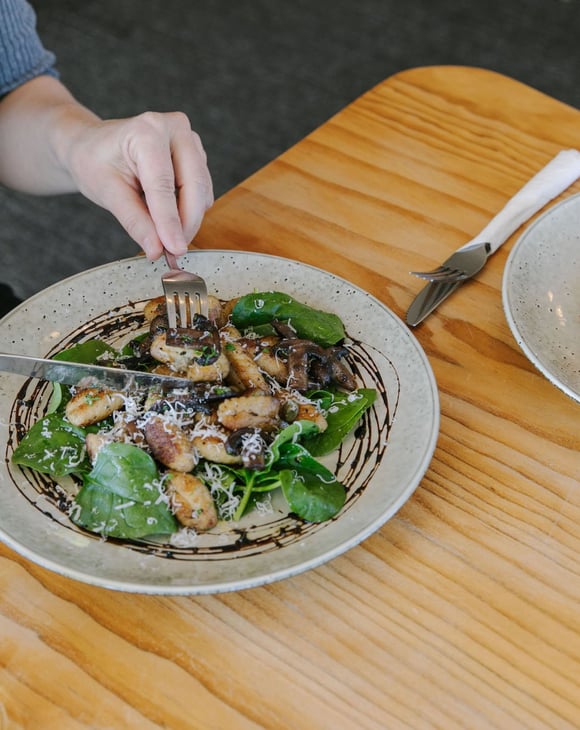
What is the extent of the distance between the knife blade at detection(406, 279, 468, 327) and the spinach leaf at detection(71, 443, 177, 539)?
1.77 ft

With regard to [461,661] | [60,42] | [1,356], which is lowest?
[60,42]

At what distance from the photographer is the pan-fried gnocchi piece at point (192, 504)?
907 mm

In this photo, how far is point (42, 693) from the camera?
81 cm

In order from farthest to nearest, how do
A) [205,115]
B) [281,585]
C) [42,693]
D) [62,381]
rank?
1. [205,115]
2. [62,381]
3. [281,585]
4. [42,693]

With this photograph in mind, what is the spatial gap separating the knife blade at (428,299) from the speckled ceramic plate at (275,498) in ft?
0.42

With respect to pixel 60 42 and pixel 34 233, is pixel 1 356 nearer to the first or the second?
pixel 34 233

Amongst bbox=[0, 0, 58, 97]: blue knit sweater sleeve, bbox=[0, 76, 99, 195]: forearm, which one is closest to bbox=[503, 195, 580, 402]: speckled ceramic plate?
bbox=[0, 76, 99, 195]: forearm

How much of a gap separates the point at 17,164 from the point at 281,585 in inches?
43.1

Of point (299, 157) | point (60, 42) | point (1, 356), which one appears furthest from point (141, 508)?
point (60, 42)

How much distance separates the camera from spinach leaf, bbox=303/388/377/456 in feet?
3.34

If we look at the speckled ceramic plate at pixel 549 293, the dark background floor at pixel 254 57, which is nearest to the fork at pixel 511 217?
the speckled ceramic plate at pixel 549 293

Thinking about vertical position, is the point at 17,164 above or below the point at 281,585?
above

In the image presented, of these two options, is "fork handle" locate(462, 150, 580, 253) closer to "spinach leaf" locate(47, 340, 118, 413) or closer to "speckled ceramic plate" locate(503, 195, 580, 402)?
"speckled ceramic plate" locate(503, 195, 580, 402)

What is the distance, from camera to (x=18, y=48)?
1571 millimetres
